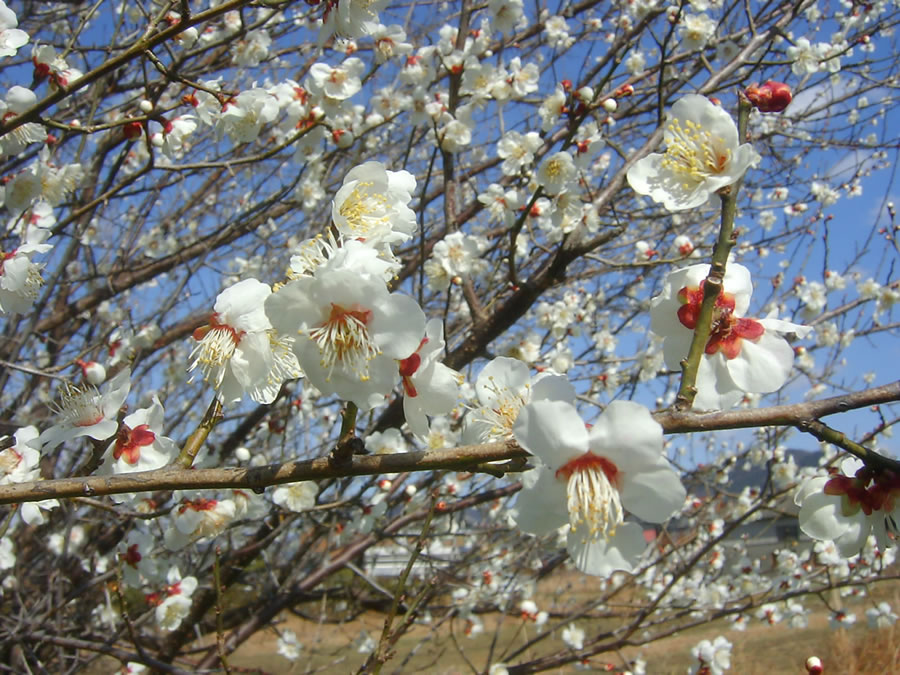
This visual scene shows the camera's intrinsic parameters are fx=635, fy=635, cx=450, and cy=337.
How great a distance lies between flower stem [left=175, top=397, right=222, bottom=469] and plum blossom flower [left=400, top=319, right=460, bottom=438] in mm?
276

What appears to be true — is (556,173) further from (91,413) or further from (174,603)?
(174,603)

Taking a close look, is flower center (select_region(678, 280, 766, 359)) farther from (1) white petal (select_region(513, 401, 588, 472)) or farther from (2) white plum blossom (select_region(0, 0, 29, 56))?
(2) white plum blossom (select_region(0, 0, 29, 56))

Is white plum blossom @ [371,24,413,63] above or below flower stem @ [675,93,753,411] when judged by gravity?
above

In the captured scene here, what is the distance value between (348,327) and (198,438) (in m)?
0.27

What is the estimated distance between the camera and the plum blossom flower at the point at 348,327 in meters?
0.76

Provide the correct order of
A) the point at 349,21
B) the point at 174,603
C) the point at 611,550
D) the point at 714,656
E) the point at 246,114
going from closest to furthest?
the point at 611,550 < the point at 349,21 < the point at 246,114 < the point at 174,603 < the point at 714,656

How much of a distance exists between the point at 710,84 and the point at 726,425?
2.15 metres

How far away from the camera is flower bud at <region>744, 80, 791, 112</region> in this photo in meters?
0.95

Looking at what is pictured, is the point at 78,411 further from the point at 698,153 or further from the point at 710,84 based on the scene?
the point at 710,84

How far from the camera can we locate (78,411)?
114cm

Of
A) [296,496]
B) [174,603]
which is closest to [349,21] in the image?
[296,496]

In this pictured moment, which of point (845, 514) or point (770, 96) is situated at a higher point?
point (770, 96)

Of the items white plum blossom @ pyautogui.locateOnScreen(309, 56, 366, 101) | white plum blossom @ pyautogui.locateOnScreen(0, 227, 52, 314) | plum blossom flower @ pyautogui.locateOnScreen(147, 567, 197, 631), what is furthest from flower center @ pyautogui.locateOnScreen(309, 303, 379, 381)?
plum blossom flower @ pyautogui.locateOnScreen(147, 567, 197, 631)

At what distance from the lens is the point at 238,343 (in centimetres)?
99
